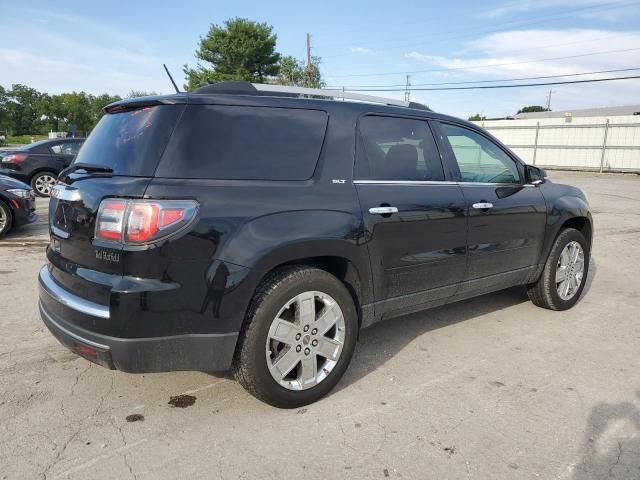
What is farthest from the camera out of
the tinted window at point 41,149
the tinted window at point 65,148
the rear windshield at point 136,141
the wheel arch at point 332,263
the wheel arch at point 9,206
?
the tinted window at point 65,148

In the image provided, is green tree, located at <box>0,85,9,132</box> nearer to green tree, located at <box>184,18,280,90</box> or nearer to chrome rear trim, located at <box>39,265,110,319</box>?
green tree, located at <box>184,18,280,90</box>

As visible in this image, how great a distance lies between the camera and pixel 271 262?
2734 mm

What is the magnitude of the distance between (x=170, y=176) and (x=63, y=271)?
897 mm

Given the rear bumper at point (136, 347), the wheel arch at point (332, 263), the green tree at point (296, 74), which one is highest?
the green tree at point (296, 74)

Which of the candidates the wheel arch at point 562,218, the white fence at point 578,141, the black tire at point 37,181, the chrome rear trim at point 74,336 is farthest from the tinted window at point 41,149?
the white fence at point 578,141

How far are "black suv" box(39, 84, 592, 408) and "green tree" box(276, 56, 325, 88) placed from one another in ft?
149

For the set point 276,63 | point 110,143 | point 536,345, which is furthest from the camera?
point 276,63

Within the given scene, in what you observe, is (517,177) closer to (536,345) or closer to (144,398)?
(536,345)

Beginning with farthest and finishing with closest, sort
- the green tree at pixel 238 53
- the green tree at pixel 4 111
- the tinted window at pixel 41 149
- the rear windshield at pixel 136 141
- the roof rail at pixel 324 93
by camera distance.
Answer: the green tree at pixel 4 111, the green tree at pixel 238 53, the tinted window at pixel 41 149, the roof rail at pixel 324 93, the rear windshield at pixel 136 141

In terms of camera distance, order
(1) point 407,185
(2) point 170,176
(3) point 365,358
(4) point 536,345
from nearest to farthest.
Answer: (2) point 170,176 < (1) point 407,185 < (3) point 365,358 < (4) point 536,345

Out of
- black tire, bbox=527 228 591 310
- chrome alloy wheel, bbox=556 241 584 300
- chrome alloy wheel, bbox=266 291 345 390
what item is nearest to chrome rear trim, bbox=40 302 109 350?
chrome alloy wheel, bbox=266 291 345 390

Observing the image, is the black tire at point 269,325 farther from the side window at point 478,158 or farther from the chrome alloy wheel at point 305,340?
the side window at point 478,158

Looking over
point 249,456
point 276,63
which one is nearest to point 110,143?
point 249,456

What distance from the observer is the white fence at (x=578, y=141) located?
86.2 feet
